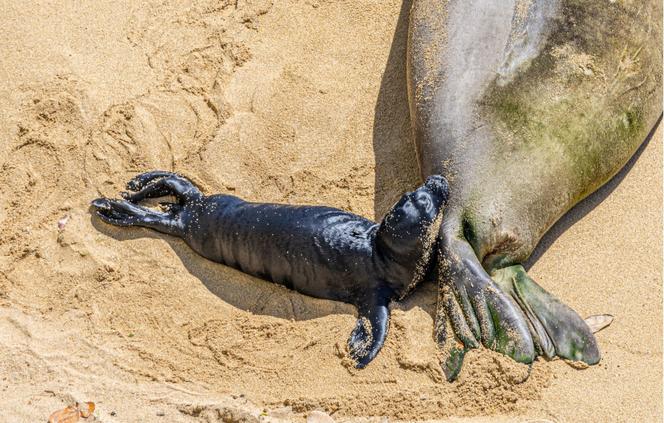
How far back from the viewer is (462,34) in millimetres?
4199

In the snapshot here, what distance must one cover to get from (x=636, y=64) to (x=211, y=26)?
2.39 metres

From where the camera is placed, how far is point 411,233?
11.9ft

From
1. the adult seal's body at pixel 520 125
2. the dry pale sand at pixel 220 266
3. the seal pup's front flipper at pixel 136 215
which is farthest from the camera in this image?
the seal pup's front flipper at pixel 136 215

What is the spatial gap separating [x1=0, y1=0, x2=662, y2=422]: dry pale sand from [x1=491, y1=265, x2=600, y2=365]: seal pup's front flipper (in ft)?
0.26

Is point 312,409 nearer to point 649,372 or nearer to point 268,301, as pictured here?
point 268,301

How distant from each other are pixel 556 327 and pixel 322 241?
3.54 ft

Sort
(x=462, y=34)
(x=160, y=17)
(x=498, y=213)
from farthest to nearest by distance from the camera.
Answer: (x=160, y=17) → (x=462, y=34) → (x=498, y=213)

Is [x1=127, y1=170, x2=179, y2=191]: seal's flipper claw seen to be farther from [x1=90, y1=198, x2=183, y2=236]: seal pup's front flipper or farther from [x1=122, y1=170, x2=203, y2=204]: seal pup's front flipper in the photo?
[x1=90, y1=198, x2=183, y2=236]: seal pup's front flipper

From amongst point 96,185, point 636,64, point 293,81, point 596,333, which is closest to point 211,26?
point 293,81

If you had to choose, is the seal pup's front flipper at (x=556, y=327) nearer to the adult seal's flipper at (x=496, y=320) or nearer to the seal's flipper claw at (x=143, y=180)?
the adult seal's flipper at (x=496, y=320)

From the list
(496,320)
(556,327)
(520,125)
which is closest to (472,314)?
(496,320)

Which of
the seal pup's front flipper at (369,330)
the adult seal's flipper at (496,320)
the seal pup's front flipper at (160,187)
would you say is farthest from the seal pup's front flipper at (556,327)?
the seal pup's front flipper at (160,187)

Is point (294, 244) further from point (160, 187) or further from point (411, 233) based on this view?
point (160, 187)

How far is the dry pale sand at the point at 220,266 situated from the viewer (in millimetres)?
3471
